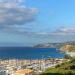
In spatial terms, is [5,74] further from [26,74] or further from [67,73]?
[67,73]

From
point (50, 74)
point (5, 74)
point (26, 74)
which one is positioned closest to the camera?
point (50, 74)

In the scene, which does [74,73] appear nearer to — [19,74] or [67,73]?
[67,73]

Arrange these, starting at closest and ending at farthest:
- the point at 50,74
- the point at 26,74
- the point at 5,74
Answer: the point at 50,74
the point at 26,74
the point at 5,74

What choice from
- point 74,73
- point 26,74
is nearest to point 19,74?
point 26,74

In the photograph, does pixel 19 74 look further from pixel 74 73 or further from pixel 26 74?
pixel 74 73

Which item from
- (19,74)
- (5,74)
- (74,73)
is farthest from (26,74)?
(74,73)

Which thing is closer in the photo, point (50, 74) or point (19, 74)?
point (50, 74)

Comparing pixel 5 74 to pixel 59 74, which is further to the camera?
pixel 5 74

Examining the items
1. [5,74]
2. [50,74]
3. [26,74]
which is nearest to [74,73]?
[50,74]
